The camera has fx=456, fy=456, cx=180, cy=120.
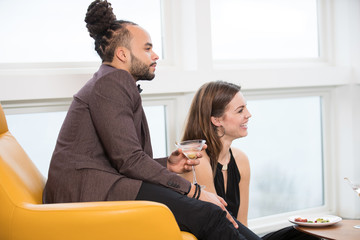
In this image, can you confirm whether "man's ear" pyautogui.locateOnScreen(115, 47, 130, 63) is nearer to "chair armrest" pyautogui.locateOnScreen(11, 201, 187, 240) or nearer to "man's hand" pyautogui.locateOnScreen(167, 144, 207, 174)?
"man's hand" pyautogui.locateOnScreen(167, 144, 207, 174)

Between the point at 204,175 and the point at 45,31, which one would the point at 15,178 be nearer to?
the point at 204,175

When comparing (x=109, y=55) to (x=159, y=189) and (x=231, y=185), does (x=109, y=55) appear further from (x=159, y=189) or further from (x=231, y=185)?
(x=231, y=185)

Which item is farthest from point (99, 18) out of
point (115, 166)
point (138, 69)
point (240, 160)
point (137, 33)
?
→ point (240, 160)

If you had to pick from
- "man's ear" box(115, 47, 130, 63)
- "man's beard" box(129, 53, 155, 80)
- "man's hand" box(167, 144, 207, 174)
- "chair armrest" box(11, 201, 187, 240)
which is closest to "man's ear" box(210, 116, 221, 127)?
"man's hand" box(167, 144, 207, 174)

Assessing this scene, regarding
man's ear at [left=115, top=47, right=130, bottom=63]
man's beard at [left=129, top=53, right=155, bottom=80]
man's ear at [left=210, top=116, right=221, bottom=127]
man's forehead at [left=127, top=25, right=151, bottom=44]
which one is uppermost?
man's forehead at [left=127, top=25, right=151, bottom=44]

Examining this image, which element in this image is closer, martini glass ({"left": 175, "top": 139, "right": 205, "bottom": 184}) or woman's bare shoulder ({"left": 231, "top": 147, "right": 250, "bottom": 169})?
martini glass ({"left": 175, "top": 139, "right": 205, "bottom": 184})

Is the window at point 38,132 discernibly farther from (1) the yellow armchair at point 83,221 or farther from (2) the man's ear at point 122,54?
(1) the yellow armchair at point 83,221

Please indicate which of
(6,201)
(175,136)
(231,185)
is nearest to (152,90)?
(175,136)

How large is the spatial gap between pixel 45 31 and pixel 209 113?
111cm

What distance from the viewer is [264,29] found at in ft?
11.7

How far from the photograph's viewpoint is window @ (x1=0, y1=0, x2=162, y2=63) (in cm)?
263

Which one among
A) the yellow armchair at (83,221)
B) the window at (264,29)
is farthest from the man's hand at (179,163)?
the window at (264,29)

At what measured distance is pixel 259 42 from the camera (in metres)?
3.55

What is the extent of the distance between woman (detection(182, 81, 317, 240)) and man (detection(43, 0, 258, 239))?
0.58 metres
